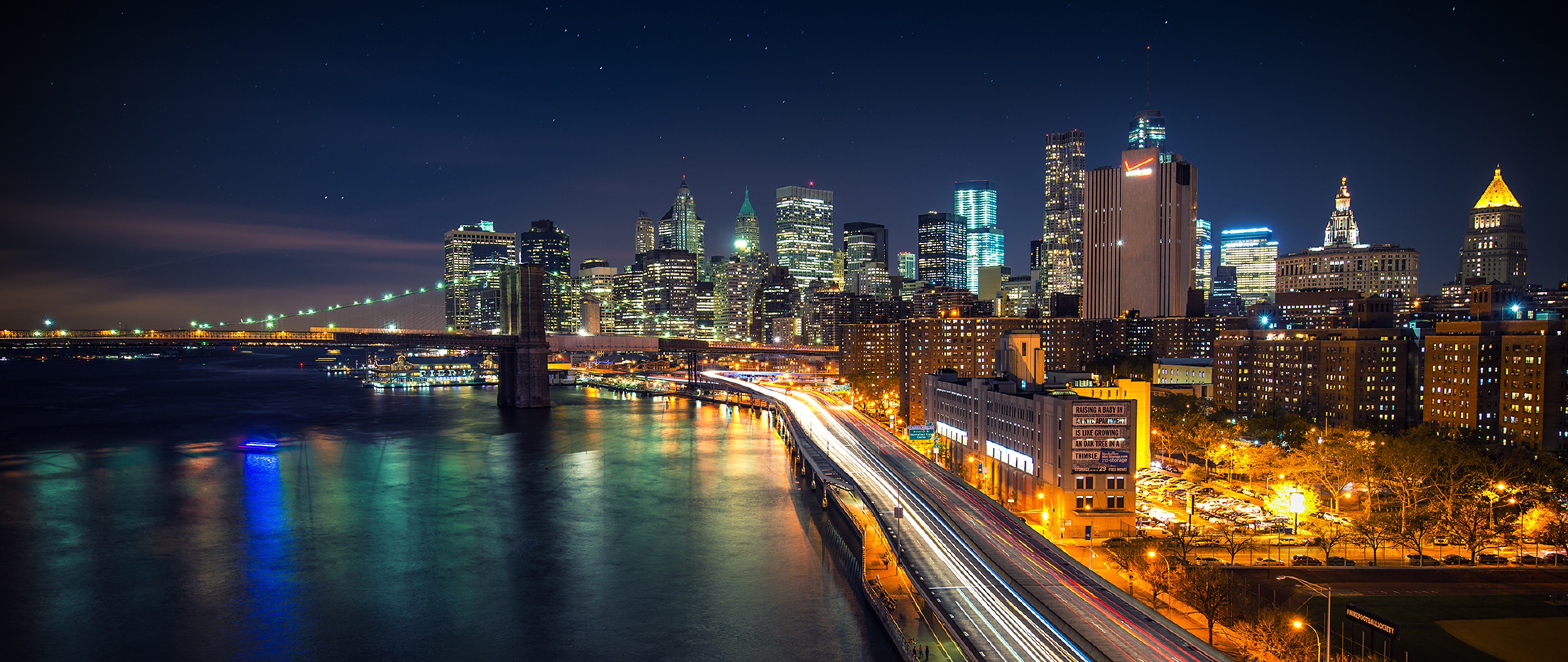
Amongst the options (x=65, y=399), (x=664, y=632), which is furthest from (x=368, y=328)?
(x=664, y=632)

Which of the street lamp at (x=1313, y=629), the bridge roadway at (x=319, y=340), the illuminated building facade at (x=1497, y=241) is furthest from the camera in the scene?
the illuminated building facade at (x=1497, y=241)

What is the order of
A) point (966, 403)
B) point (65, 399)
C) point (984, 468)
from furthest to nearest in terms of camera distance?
point (65, 399)
point (966, 403)
point (984, 468)

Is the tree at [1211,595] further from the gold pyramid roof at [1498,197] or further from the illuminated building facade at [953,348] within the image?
the gold pyramid roof at [1498,197]

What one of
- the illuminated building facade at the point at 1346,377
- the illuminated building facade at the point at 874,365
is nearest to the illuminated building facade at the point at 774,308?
the illuminated building facade at the point at 874,365

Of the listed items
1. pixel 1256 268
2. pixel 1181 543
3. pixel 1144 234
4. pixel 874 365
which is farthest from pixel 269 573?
pixel 1256 268

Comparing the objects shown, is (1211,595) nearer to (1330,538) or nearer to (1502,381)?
(1330,538)

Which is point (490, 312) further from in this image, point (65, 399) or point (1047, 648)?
point (1047, 648)
